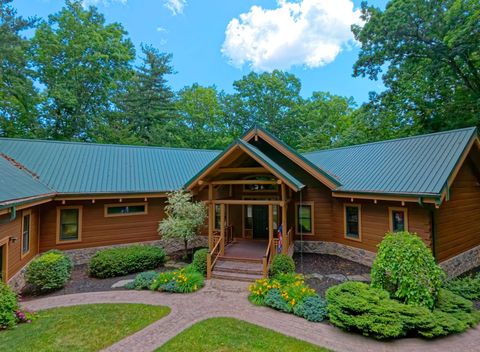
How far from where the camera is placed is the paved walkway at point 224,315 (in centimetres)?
588

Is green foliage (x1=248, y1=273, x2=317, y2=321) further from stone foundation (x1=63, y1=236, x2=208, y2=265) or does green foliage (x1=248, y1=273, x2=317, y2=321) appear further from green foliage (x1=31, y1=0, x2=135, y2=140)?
green foliage (x1=31, y1=0, x2=135, y2=140)

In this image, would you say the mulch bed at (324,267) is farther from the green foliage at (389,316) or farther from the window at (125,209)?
the window at (125,209)

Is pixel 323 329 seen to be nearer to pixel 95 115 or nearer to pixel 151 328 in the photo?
pixel 151 328

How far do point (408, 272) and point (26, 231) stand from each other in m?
13.0

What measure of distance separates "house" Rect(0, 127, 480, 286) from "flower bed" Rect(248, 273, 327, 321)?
4.18 ft

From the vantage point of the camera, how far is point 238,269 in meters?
10.4

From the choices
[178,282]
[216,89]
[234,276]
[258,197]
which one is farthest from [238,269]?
[216,89]

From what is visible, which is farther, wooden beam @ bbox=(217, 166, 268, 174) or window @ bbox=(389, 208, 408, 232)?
wooden beam @ bbox=(217, 166, 268, 174)

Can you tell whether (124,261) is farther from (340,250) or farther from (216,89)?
(216,89)

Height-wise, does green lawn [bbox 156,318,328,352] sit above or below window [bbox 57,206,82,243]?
below

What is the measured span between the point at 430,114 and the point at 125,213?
71.3ft

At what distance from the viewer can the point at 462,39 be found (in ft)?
44.3

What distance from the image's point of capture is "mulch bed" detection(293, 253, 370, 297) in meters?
9.61

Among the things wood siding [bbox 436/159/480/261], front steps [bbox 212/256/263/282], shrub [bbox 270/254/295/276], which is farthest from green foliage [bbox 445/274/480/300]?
front steps [bbox 212/256/263/282]
